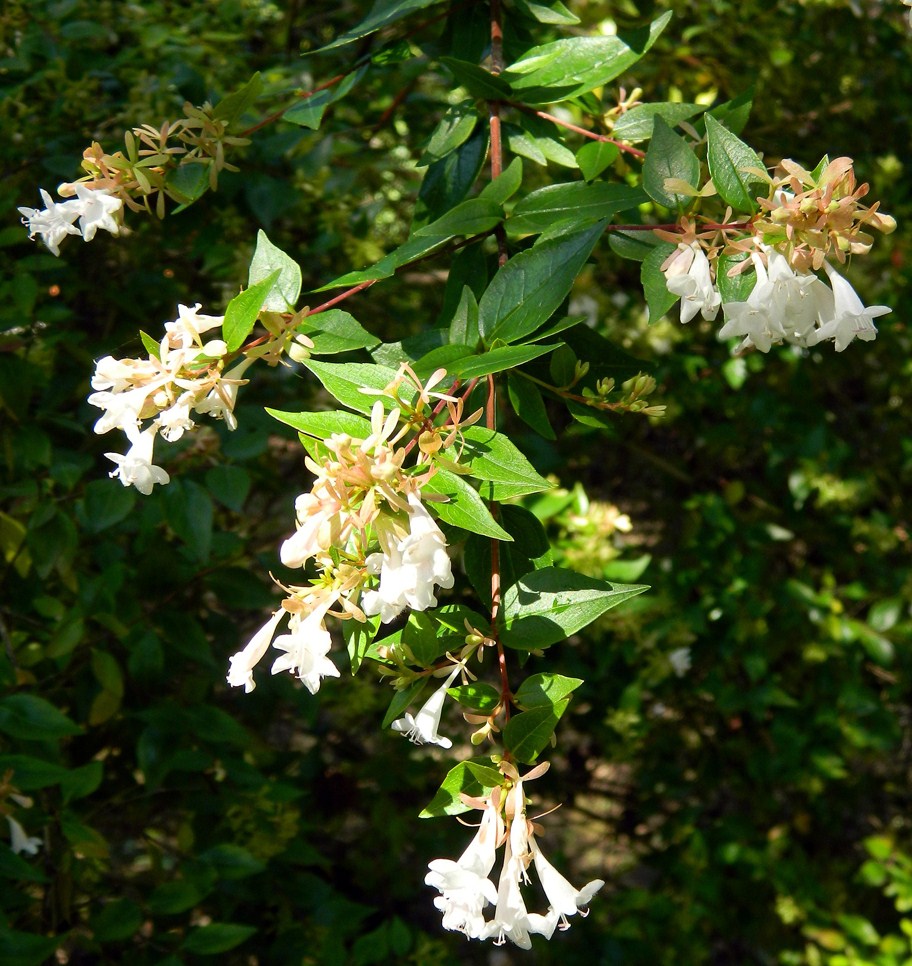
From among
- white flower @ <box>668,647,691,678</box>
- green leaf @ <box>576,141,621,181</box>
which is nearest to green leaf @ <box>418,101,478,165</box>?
green leaf @ <box>576,141,621,181</box>

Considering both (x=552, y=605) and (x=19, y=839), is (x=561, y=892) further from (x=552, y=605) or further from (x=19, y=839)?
(x=19, y=839)

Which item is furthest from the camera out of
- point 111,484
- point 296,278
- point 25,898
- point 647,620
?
point 647,620

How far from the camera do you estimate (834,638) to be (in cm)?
195

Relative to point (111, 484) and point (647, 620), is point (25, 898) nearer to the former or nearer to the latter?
point (111, 484)

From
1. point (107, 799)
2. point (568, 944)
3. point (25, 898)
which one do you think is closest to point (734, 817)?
point (568, 944)

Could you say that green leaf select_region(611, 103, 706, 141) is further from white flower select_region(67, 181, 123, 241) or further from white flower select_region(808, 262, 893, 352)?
white flower select_region(67, 181, 123, 241)

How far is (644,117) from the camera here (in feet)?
3.27

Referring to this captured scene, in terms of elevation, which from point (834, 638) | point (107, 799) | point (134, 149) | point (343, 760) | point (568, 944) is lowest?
point (568, 944)

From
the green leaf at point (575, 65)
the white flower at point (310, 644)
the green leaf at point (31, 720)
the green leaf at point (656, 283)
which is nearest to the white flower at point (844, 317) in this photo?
the green leaf at point (656, 283)

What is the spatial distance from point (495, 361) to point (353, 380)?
0.10m

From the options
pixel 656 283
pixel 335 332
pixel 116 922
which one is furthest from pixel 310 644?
pixel 116 922

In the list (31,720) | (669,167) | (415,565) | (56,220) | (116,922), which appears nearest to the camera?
(415,565)

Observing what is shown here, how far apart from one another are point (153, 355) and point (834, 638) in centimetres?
163

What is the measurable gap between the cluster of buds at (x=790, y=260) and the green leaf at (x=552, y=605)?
225mm
